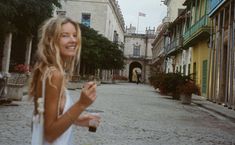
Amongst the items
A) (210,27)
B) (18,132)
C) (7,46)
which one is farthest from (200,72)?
(18,132)

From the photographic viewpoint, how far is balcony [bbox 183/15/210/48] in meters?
24.1

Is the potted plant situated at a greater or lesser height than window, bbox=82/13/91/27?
lesser

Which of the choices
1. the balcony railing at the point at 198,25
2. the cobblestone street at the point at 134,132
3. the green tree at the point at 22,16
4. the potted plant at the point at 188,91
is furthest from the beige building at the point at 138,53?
the cobblestone street at the point at 134,132

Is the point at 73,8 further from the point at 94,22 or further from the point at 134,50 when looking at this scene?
the point at 134,50

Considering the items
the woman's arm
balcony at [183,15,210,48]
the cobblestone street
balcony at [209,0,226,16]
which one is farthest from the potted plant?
the woman's arm

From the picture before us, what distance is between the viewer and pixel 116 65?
51906mm

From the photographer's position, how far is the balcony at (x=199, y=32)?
24078 millimetres

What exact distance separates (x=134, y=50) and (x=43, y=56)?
91603 millimetres

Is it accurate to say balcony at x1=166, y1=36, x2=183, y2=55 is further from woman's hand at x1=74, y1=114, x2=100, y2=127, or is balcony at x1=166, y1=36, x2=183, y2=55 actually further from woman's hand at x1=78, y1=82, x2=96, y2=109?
woman's hand at x1=78, y1=82, x2=96, y2=109

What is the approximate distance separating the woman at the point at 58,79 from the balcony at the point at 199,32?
2240cm

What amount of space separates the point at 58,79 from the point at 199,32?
23.5 metres

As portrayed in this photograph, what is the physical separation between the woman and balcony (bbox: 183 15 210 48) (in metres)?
22.4

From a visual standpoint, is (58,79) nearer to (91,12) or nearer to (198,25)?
(198,25)

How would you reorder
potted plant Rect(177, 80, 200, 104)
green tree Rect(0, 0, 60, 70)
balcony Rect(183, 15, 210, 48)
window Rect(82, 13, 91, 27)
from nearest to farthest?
1. green tree Rect(0, 0, 60, 70)
2. potted plant Rect(177, 80, 200, 104)
3. balcony Rect(183, 15, 210, 48)
4. window Rect(82, 13, 91, 27)
